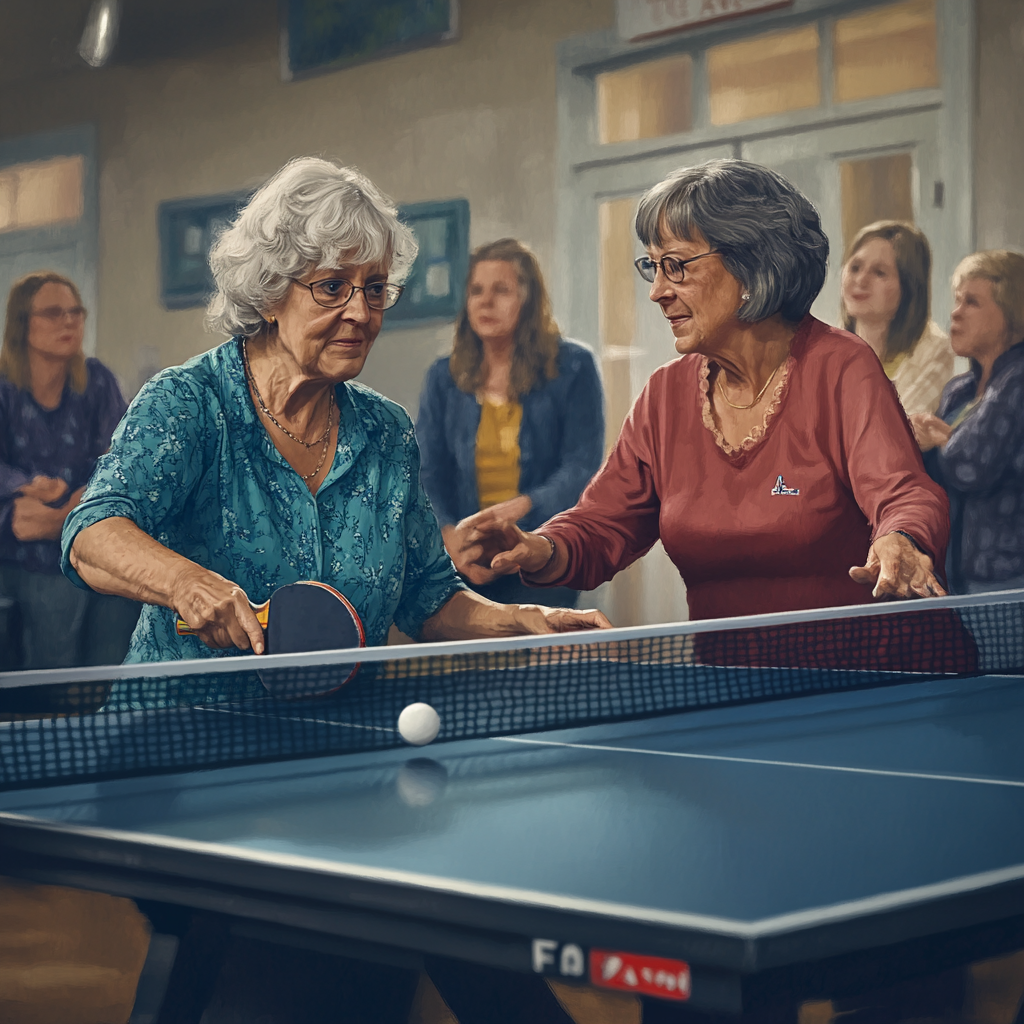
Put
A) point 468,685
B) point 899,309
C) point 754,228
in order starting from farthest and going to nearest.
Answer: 1. point 899,309
2. point 754,228
3. point 468,685

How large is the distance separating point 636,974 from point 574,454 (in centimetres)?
287

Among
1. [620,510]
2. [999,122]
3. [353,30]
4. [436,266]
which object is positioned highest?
[353,30]

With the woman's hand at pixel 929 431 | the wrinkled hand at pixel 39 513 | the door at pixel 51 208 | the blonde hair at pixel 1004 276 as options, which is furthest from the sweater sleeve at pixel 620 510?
the door at pixel 51 208

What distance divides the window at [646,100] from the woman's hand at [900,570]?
2275 mm

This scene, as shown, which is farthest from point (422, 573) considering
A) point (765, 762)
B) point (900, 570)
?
point (765, 762)

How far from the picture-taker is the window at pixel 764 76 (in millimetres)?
3945

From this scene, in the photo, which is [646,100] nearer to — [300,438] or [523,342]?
[523,342]

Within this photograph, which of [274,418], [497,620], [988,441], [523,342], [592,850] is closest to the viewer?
[592,850]

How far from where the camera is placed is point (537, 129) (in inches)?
Result: 172

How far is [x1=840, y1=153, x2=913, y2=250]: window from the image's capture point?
375 centimetres

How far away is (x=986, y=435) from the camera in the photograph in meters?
3.46

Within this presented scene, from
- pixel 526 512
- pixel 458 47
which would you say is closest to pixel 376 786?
pixel 526 512

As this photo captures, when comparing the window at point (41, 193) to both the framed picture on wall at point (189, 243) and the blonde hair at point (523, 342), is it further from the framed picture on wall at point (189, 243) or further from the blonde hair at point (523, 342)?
the blonde hair at point (523, 342)

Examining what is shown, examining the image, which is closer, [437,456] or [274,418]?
[274,418]
